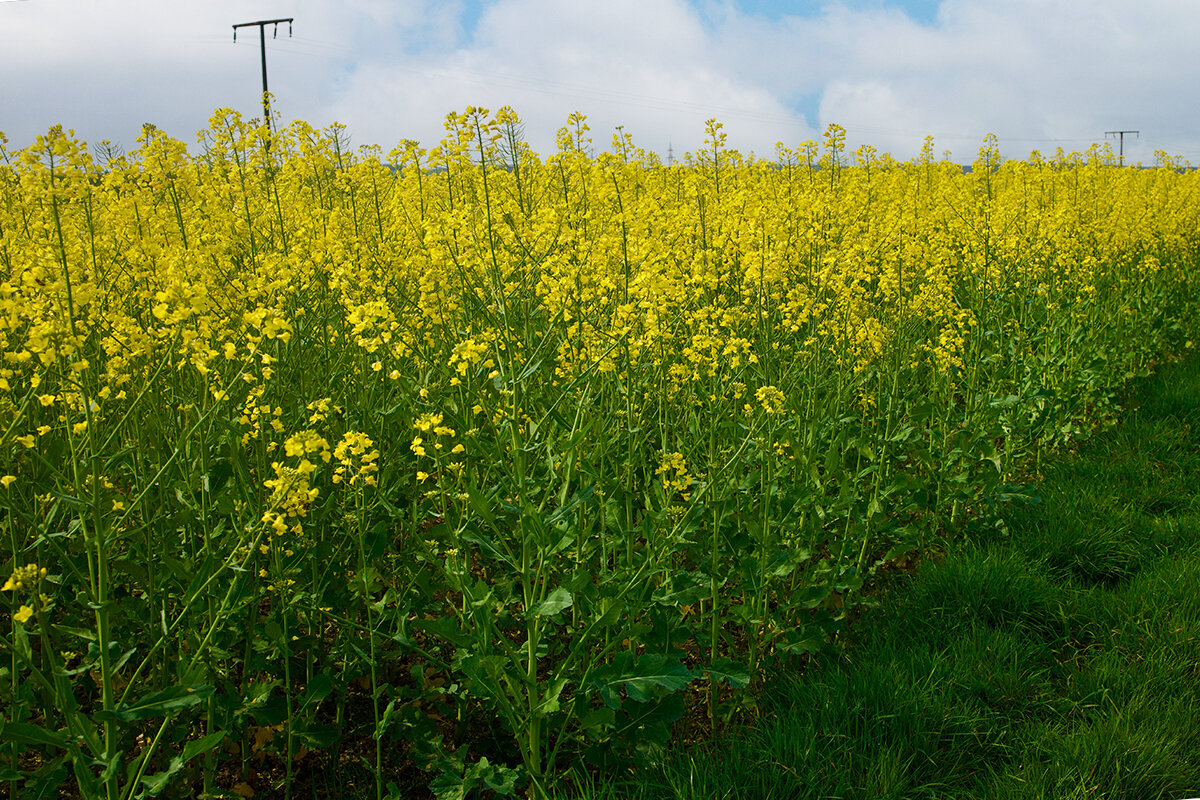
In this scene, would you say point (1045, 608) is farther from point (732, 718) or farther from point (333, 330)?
point (333, 330)

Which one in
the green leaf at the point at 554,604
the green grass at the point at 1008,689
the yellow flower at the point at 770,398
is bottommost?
the green grass at the point at 1008,689

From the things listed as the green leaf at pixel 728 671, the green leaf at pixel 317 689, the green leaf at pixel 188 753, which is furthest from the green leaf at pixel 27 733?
the green leaf at pixel 728 671

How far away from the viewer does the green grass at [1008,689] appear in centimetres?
216

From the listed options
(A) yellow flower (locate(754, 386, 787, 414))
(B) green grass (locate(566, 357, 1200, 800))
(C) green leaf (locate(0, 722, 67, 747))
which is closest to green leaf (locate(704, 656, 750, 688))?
(B) green grass (locate(566, 357, 1200, 800))

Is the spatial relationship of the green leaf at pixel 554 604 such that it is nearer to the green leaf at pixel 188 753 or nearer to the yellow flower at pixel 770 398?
the green leaf at pixel 188 753

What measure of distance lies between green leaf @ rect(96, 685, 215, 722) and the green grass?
0.99 meters

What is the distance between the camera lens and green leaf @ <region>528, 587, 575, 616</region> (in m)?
1.95

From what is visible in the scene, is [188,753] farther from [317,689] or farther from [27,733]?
[317,689]

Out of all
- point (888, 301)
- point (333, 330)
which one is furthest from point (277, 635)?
point (888, 301)

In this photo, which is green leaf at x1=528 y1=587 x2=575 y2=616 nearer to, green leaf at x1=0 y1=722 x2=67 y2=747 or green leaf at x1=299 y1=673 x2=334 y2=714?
green leaf at x1=299 y1=673 x2=334 y2=714

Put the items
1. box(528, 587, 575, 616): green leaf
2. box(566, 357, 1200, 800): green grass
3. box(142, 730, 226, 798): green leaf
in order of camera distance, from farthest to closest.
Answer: box(566, 357, 1200, 800): green grass
box(528, 587, 575, 616): green leaf
box(142, 730, 226, 798): green leaf

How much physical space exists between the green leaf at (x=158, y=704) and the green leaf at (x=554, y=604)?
712 millimetres

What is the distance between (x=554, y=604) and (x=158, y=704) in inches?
32.9

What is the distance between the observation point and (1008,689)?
256cm
